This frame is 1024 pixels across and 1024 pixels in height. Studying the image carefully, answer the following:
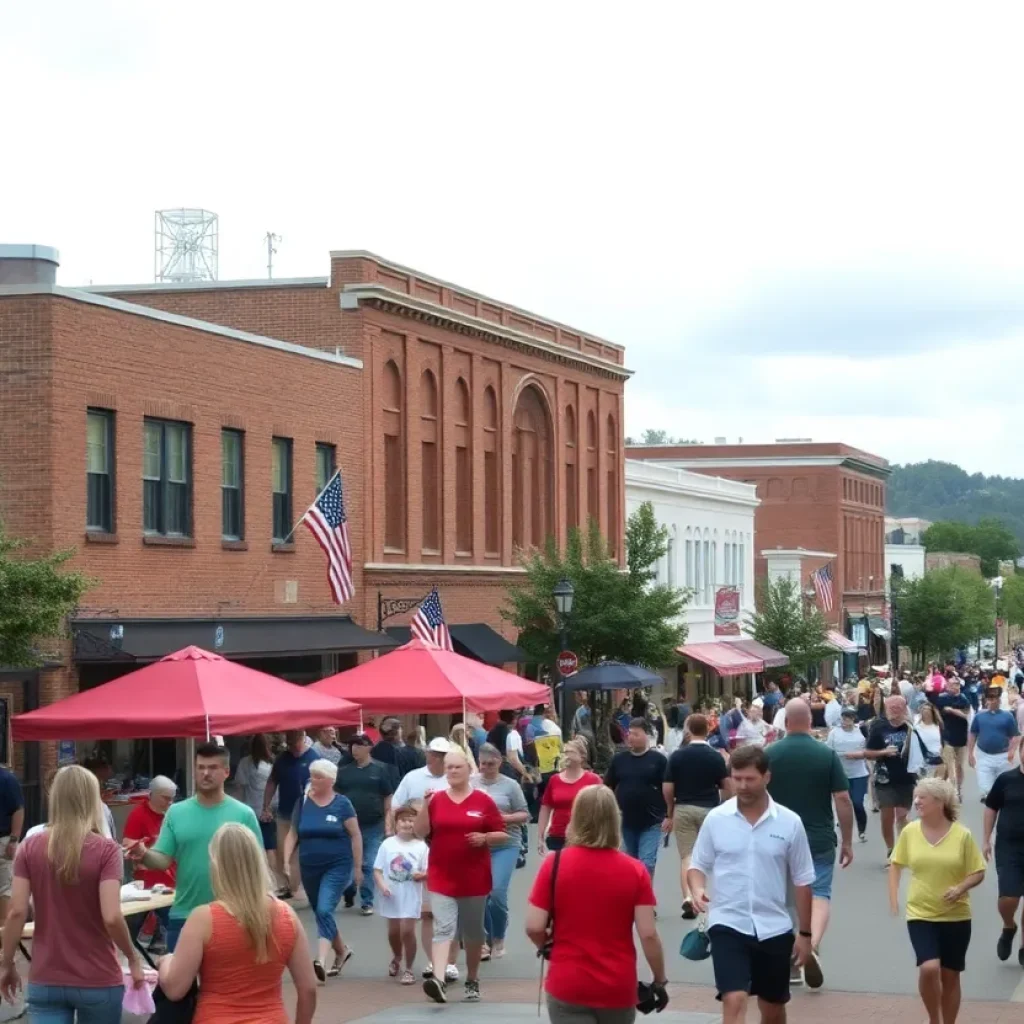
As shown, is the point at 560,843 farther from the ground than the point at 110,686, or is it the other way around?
the point at 110,686

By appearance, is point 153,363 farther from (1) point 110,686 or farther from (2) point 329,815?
(2) point 329,815

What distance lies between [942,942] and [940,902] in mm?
237

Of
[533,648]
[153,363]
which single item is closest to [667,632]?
[533,648]

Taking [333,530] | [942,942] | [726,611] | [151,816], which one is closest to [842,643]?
[726,611]

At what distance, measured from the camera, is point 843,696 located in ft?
128

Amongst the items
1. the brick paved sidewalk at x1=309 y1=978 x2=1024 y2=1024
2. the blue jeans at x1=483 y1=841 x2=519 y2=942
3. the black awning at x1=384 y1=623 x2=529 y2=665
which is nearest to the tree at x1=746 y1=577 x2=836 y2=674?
the black awning at x1=384 y1=623 x2=529 y2=665

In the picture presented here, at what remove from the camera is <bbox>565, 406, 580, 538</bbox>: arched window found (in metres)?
47.4

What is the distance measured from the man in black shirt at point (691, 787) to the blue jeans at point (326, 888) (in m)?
3.13

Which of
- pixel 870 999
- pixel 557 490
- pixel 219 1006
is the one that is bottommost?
pixel 870 999

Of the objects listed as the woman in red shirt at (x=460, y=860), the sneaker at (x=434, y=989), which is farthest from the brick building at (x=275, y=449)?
the sneaker at (x=434, y=989)

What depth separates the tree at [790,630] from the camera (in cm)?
6134

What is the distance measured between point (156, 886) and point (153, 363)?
50.2 feet

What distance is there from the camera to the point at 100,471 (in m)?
26.9

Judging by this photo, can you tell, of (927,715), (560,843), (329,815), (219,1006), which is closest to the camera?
(219,1006)
